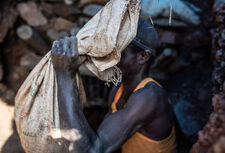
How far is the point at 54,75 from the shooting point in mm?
1690

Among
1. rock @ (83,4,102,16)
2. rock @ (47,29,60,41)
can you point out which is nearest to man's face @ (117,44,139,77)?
rock @ (83,4,102,16)

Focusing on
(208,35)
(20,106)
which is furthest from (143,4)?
(208,35)

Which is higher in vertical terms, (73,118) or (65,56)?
(65,56)

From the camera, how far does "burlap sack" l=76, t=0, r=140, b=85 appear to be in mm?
1525

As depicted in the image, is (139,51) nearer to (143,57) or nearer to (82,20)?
(143,57)

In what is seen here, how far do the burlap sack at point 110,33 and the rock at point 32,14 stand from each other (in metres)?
2.24

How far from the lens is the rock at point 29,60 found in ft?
12.4

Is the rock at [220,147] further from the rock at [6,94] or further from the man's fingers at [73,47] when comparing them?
the rock at [6,94]

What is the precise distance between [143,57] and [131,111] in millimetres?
483

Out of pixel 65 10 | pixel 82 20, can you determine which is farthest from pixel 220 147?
pixel 65 10

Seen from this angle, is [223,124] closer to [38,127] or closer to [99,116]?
[38,127]

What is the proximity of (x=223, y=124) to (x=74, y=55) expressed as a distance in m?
0.96

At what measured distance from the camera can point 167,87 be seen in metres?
3.22

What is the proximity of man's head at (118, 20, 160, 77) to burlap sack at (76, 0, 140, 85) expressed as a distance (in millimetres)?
235
